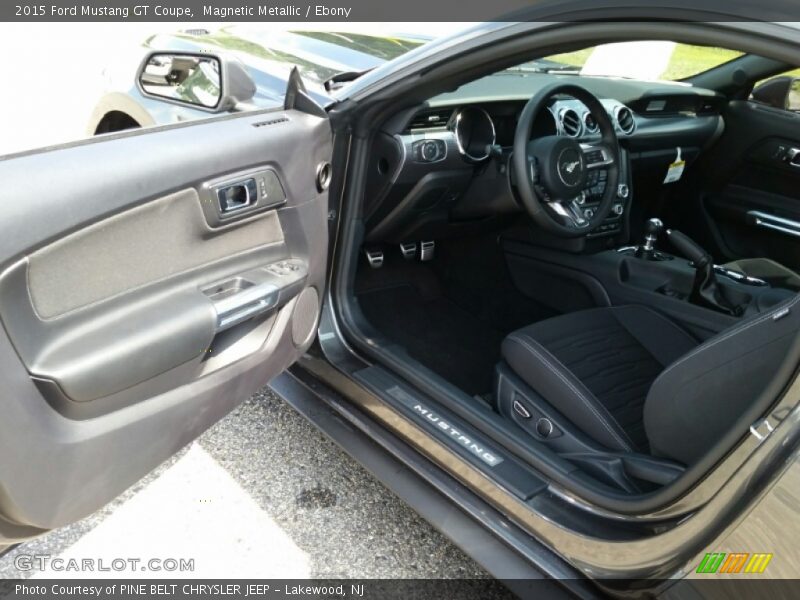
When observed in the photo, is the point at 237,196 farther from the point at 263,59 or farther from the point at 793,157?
the point at 793,157

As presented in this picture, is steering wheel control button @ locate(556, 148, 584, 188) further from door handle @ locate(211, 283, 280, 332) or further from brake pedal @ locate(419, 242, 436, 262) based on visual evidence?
door handle @ locate(211, 283, 280, 332)

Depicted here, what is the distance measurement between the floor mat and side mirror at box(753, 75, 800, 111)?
5.56 feet

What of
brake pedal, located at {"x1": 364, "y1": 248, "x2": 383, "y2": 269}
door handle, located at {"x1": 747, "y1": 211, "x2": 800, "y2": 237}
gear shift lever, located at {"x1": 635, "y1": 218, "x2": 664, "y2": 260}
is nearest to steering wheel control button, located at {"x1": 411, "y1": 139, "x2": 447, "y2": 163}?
brake pedal, located at {"x1": 364, "y1": 248, "x2": 383, "y2": 269}

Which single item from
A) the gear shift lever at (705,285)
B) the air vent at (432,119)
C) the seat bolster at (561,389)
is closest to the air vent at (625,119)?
the gear shift lever at (705,285)

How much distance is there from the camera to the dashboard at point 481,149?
7.36 feet

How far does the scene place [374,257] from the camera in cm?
265

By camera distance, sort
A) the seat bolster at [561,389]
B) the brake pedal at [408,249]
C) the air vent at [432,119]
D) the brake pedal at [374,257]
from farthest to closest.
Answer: the brake pedal at [408,249] < the brake pedal at [374,257] < the air vent at [432,119] < the seat bolster at [561,389]

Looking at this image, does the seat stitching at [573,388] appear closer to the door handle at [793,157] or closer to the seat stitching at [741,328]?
the seat stitching at [741,328]

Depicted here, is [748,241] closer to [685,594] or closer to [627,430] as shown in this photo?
[627,430]

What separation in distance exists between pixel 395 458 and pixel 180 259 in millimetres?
785

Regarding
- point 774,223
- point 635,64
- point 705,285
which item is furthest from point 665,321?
point 635,64

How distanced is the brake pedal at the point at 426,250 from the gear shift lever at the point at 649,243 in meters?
0.82

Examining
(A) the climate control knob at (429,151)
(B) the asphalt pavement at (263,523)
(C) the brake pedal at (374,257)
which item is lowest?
(B) the asphalt pavement at (263,523)

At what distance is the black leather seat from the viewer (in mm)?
1287
